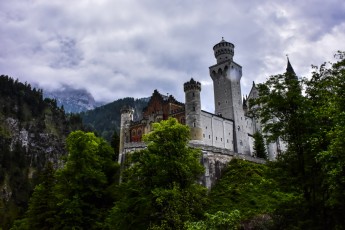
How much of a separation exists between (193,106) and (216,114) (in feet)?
38.2

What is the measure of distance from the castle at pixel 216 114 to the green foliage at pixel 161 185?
2803 cm

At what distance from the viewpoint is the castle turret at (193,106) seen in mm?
61750

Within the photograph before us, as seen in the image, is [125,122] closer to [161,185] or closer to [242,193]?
[242,193]

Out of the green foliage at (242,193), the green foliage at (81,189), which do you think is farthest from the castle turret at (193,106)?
the green foliage at (81,189)

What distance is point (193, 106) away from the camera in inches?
2466

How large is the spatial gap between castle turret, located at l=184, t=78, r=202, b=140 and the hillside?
2860 inches

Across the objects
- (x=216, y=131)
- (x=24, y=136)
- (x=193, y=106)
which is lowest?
(x=216, y=131)

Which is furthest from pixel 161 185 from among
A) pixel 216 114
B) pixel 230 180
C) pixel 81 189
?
pixel 216 114

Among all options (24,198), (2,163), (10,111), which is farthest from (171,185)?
(10,111)

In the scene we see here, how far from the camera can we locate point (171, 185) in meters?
30.6

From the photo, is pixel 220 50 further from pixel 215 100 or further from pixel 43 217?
pixel 43 217

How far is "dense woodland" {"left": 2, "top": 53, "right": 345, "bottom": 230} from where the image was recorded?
20.1 metres

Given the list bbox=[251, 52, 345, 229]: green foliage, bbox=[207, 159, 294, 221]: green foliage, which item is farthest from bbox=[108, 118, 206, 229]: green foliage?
bbox=[207, 159, 294, 221]: green foliage

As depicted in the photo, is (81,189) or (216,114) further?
(216,114)
